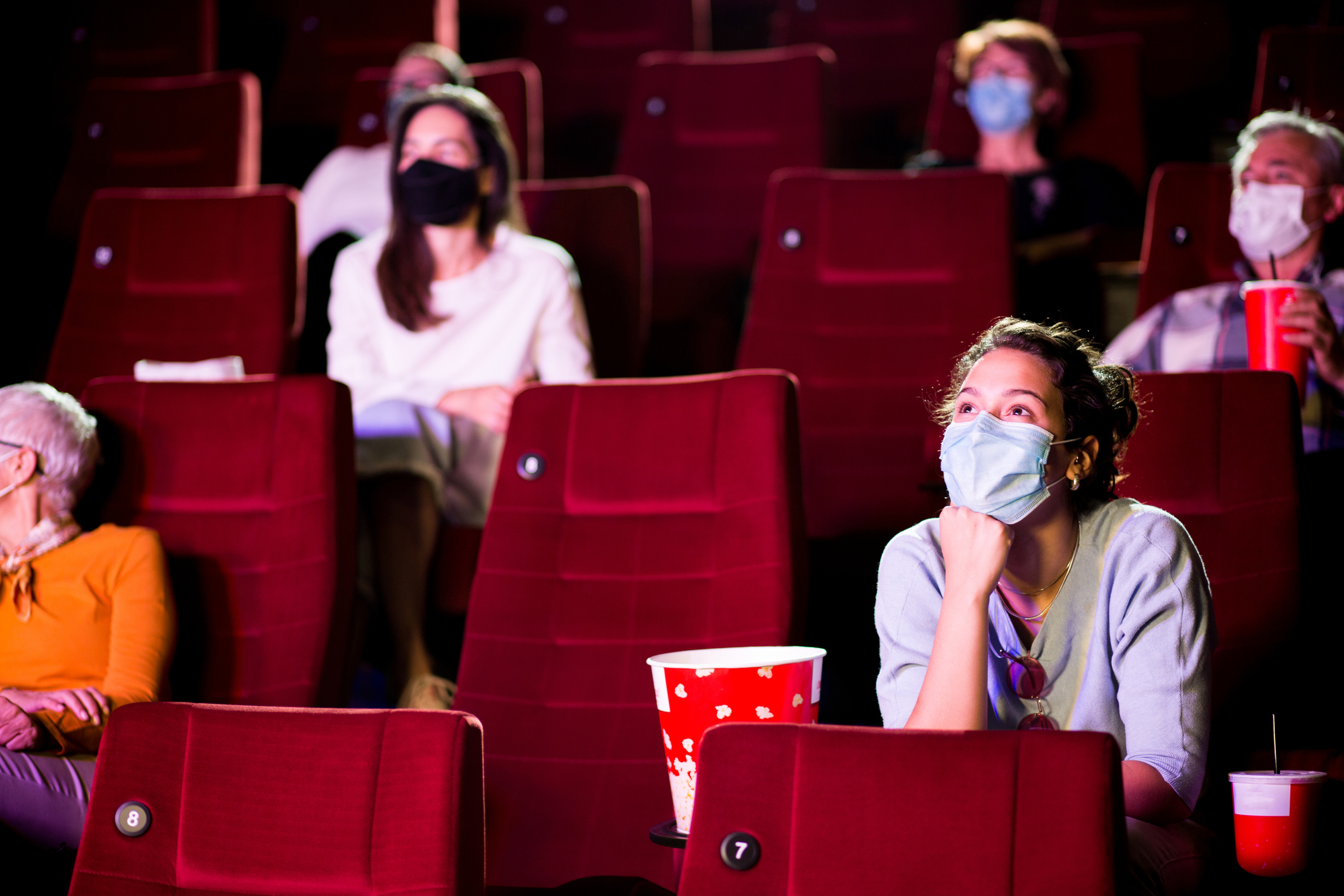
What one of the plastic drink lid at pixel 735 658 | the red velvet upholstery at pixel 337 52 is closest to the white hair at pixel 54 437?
the plastic drink lid at pixel 735 658

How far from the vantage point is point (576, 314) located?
254 cm

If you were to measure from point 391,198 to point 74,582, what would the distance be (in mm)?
1048

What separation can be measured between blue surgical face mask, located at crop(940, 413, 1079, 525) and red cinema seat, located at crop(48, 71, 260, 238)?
2700 millimetres

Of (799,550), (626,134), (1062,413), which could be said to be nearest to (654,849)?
(799,550)

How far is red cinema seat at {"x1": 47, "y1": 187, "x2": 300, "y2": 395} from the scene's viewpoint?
8.83 ft

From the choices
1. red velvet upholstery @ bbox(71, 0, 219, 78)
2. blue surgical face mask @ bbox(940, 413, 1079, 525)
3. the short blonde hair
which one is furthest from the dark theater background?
blue surgical face mask @ bbox(940, 413, 1079, 525)

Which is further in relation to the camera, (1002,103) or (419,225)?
(1002,103)

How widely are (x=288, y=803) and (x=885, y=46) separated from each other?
11.2ft

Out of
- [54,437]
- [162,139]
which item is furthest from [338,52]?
[54,437]

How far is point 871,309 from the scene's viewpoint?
2.46 metres

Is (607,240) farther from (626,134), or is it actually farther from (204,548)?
(204,548)

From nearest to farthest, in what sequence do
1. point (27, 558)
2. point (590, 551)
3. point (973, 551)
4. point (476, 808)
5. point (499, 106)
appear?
point (476, 808) < point (973, 551) < point (590, 551) < point (27, 558) < point (499, 106)

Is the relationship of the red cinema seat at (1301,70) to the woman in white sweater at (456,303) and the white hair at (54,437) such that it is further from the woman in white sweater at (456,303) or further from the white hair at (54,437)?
the white hair at (54,437)

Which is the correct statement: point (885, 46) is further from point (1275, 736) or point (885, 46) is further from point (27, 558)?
point (1275, 736)
